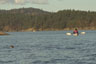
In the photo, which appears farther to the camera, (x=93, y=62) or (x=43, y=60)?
(x=43, y=60)

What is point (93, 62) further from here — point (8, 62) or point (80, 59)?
point (8, 62)

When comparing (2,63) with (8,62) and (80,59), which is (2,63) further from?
(80,59)

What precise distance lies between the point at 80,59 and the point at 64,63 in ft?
15.7

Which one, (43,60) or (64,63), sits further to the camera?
(43,60)

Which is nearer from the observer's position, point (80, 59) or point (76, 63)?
point (76, 63)

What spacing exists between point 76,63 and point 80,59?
4.15 meters

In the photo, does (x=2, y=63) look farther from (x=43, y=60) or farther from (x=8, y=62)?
(x=43, y=60)

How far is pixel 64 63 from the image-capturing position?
4172cm

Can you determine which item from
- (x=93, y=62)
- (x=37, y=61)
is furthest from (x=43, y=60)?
(x=93, y=62)

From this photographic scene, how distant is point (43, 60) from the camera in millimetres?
45094

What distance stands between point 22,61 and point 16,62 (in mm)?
1193

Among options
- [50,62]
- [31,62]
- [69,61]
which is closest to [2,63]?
[31,62]

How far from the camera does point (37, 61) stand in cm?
4438

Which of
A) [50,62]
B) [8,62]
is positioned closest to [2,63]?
[8,62]
